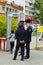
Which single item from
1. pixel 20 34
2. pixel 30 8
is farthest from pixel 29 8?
pixel 20 34

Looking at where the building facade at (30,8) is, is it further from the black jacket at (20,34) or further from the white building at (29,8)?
the black jacket at (20,34)

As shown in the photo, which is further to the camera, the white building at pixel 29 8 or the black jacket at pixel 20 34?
the white building at pixel 29 8

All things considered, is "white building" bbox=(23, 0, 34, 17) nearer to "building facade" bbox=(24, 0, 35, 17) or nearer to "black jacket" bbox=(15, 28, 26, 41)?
"building facade" bbox=(24, 0, 35, 17)

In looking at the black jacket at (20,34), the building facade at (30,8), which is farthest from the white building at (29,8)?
the black jacket at (20,34)

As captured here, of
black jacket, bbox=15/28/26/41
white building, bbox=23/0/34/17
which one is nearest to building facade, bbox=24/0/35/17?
white building, bbox=23/0/34/17

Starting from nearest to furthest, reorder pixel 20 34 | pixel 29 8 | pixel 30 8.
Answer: pixel 20 34 < pixel 29 8 < pixel 30 8

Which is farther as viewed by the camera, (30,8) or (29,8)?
(30,8)

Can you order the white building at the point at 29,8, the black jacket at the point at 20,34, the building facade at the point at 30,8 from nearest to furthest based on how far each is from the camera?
the black jacket at the point at 20,34 → the white building at the point at 29,8 → the building facade at the point at 30,8

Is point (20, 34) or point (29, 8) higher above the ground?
point (20, 34)

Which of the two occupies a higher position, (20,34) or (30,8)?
(20,34)

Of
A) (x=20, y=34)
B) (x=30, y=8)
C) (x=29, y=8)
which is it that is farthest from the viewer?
(x=30, y=8)

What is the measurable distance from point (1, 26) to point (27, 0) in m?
107

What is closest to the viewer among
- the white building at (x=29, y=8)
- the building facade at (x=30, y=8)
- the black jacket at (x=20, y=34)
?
the black jacket at (x=20, y=34)

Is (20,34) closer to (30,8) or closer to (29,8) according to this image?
(29,8)
